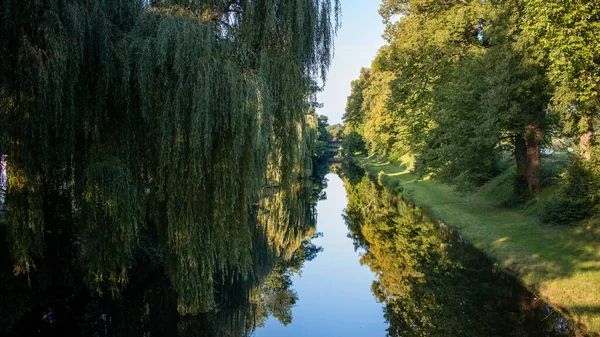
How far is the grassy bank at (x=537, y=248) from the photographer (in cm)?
1012

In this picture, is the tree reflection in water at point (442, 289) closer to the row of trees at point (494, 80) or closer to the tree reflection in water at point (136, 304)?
the tree reflection in water at point (136, 304)

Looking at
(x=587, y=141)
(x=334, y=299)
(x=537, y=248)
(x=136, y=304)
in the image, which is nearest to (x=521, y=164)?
(x=587, y=141)

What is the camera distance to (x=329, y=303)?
12.1 meters

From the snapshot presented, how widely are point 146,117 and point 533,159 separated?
1587 cm

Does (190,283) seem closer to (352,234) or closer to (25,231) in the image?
(25,231)

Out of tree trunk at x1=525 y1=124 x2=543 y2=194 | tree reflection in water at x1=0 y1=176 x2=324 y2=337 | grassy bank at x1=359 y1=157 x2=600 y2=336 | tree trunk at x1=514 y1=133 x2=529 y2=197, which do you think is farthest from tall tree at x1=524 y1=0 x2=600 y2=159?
tree reflection in water at x1=0 y1=176 x2=324 y2=337

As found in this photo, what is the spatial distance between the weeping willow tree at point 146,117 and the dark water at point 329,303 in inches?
57.4

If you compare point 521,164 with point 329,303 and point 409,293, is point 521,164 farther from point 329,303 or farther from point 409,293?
point 329,303

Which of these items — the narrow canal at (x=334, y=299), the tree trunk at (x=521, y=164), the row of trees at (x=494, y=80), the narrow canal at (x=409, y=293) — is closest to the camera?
the narrow canal at (x=409, y=293)

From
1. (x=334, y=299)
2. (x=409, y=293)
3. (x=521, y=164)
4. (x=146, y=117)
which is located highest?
(x=146, y=117)

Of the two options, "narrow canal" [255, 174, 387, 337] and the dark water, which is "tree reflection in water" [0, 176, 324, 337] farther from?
"narrow canal" [255, 174, 387, 337]

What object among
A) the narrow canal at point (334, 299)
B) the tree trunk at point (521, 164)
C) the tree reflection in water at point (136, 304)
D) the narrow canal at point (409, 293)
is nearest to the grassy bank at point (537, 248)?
the narrow canal at point (409, 293)

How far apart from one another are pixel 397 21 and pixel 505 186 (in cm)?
1035

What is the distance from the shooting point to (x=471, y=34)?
20.8m
